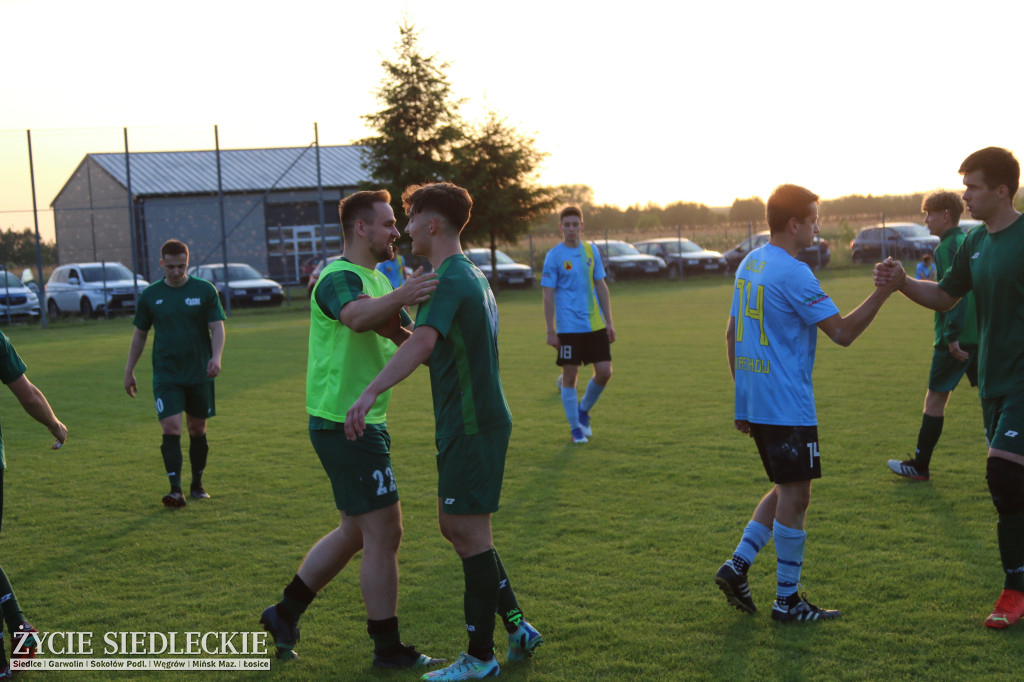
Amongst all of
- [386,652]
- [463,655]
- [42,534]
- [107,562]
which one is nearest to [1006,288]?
[463,655]

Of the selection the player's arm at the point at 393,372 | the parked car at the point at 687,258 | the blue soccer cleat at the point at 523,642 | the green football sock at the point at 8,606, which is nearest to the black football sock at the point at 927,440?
the blue soccer cleat at the point at 523,642

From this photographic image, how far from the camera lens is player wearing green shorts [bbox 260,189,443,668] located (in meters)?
3.89

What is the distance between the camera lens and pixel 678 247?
119ft

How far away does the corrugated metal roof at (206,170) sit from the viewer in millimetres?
31266

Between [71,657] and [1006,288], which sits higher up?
[1006,288]

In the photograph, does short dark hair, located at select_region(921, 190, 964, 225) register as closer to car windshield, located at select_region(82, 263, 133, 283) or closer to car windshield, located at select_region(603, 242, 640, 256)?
car windshield, located at select_region(82, 263, 133, 283)

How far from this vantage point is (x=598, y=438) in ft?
28.6

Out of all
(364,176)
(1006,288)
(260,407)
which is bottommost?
(260,407)

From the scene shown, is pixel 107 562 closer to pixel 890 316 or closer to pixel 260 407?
pixel 260 407

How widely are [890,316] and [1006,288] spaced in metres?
16.0

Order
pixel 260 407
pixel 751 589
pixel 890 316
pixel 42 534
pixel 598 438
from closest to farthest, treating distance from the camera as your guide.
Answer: pixel 751 589, pixel 42 534, pixel 598 438, pixel 260 407, pixel 890 316

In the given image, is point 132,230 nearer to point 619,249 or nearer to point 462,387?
point 619,249

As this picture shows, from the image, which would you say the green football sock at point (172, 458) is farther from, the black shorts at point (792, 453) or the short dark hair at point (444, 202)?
the black shorts at point (792, 453)

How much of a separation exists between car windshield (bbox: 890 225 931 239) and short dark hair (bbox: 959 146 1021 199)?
33.2m
